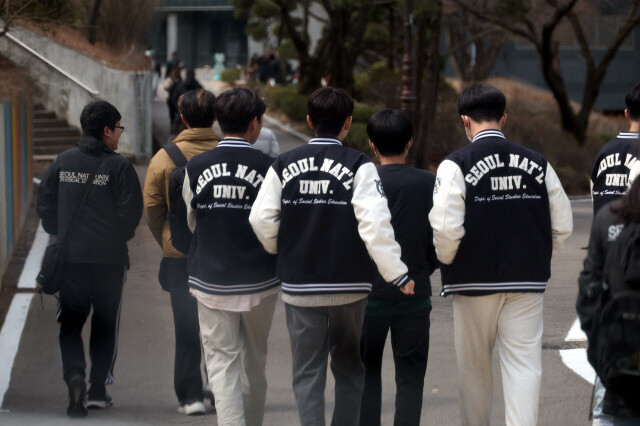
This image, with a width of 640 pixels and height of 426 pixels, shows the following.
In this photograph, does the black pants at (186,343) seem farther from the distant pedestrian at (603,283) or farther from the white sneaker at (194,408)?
the distant pedestrian at (603,283)

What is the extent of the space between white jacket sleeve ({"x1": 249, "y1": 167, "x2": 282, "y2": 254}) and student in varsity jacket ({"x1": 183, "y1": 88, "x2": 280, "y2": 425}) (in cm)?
19

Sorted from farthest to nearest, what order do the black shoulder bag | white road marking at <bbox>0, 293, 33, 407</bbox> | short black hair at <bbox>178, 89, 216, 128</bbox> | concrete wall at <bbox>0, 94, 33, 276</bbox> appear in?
concrete wall at <bbox>0, 94, 33, 276</bbox>
white road marking at <bbox>0, 293, 33, 407</bbox>
the black shoulder bag
short black hair at <bbox>178, 89, 216, 128</bbox>

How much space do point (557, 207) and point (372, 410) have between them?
1426 millimetres

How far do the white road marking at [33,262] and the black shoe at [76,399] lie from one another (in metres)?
3.66

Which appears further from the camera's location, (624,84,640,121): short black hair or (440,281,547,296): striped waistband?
(624,84,640,121): short black hair

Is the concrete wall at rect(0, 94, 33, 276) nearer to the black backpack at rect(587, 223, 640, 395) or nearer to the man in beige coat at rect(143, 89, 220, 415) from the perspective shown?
the man in beige coat at rect(143, 89, 220, 415)

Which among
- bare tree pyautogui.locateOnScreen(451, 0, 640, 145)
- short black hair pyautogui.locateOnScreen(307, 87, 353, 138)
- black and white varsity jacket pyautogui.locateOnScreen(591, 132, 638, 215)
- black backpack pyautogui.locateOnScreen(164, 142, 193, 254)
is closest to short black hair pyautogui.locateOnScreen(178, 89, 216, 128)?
black backpack pyautogui.locateOnScreen(164, 142, 193, 254)

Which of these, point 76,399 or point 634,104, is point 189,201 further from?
point 634,104

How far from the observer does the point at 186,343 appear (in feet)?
18.2

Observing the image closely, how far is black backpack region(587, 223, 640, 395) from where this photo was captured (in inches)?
116

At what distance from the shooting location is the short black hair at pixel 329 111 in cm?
449

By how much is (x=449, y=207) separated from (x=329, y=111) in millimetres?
745

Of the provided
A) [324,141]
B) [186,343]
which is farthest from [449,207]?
[186,343]

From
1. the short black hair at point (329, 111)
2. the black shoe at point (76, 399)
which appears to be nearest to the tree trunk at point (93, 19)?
the black shoe at point (76, 399)
